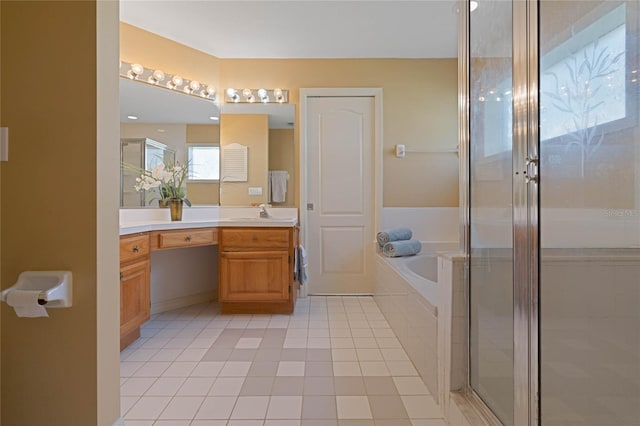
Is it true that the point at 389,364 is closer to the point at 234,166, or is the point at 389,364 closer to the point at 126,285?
the point at 126,285

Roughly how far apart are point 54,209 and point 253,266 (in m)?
1.76

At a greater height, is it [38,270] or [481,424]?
[38,270]

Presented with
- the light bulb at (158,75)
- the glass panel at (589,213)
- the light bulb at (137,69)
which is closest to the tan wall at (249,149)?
the light bulb at (158,75)

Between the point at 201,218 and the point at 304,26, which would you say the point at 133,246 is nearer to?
the point at 201,218

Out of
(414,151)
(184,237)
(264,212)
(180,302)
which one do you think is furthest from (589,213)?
(180,302)

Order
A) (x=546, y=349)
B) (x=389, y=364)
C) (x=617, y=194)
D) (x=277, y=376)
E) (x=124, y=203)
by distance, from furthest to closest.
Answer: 1. (x=124, y=203)
2. (x=389, y=364)
3. (x=277, y=376)
4. (x=546, y=349)
5. (x=617, y=194)

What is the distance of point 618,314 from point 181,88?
3.34m

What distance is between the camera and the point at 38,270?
109 cm

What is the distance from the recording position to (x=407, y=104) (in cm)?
344

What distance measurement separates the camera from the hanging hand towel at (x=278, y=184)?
3.37 m

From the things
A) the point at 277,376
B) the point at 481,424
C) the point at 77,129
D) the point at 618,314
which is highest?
the point at 77,129

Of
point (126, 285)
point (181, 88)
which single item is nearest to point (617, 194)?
point (126, 285)

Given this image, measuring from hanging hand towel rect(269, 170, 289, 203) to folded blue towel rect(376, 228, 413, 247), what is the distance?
107 centimetres

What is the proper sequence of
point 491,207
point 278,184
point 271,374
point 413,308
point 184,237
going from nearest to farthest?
point 491,207
point 271,374
point 413,308
point 184,237
point 278,184
